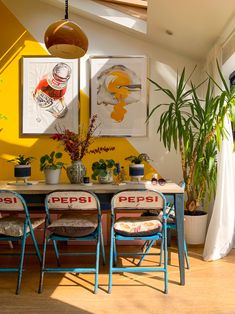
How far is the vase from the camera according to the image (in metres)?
3.25

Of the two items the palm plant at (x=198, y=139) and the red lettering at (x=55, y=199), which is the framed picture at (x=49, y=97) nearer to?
the palm plant at (x=198, y=139)

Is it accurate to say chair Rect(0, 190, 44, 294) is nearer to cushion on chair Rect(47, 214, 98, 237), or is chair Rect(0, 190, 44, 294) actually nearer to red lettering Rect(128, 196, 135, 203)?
cushion on chair Rect(47, 214, 98, 237)

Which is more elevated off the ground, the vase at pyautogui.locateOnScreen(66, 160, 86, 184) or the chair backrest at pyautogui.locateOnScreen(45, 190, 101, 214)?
the vase at pyautogui.locateOnScreen(66, 160, 86, 184)

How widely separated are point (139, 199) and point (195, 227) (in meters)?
1.51

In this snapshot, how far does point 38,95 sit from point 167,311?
128 inches

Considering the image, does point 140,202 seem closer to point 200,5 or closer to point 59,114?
point 200,5

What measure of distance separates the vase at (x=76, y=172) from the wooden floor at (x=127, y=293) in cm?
91

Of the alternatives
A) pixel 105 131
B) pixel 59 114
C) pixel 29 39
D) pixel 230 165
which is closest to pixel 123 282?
pixel 230 165

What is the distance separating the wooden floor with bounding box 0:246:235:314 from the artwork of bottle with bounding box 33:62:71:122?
2.17 m

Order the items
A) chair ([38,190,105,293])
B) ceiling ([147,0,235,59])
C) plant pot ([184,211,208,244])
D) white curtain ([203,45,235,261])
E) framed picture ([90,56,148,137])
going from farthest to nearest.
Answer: framed picture ([90,56,148,137]) < plant pot ([184,211,208,244]) < white curtain ([203,45,235,261]) < ceiling ([147,0,235,59]) < chair ([38,190,105,293])

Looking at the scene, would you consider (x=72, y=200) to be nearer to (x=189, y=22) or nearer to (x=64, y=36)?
(x=64, y=36)

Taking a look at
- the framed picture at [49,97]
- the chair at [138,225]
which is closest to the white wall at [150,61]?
the framed picture at [49,97]

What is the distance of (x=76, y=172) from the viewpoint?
→ 3254 millimetres

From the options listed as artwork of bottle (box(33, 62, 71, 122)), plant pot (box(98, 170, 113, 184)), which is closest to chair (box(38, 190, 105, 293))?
plant pot (box(98, 170, 113, 184))
